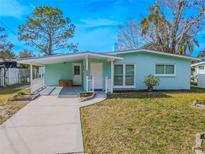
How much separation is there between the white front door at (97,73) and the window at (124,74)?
122 cm

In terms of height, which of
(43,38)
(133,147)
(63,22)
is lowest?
(133,147)

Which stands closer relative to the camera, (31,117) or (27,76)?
(31,117)

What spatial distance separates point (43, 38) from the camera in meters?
34.4

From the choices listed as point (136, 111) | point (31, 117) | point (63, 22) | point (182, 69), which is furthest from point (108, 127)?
point (63, 22)

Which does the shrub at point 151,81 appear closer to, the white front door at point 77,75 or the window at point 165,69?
the window at point 165,69

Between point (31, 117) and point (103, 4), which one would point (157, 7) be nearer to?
point (103, 4)

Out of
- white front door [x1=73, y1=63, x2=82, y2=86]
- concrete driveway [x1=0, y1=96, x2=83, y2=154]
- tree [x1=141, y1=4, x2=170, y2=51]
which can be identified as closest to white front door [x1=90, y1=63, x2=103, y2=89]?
white front door [x1=73, y1=63, x2=82, y2=86]

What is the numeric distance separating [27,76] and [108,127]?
30.5 m

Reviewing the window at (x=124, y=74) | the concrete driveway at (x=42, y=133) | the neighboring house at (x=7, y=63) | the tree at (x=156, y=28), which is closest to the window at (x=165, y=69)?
the window at (x=124, y=74)

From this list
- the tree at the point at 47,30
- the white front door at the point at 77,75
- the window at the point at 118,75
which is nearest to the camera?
the window at the point at 118,75

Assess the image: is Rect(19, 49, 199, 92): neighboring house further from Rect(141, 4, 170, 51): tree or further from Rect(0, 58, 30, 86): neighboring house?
Rect(141, 4, 170, 51): tree

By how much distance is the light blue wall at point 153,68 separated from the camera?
57.9ft

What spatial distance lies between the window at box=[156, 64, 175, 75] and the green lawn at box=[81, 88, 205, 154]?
9074mm

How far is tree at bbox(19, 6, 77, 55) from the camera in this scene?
110 feet
